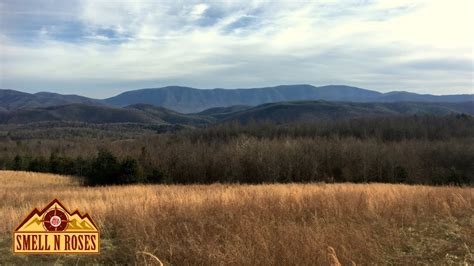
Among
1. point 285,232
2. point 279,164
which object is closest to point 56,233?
point 285,232

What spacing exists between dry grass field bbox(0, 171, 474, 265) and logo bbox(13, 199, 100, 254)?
16cm

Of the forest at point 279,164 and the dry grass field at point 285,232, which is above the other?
the dry grass field at point 285,232

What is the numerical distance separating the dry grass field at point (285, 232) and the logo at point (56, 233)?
0.16 m

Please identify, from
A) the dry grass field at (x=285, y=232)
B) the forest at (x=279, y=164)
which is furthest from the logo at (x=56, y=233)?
the forest at (x=279, y=164)

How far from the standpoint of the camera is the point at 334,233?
6.34m

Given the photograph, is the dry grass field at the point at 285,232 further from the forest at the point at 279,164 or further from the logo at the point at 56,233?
the forest at the point at 279,164

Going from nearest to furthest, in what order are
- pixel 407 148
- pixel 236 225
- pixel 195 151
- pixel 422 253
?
1. pixel 422 253
2. pixel 236 225
3. pixel 195 151
4. pixel 407 148

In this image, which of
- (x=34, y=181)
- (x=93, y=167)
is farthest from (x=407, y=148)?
(x=34, y=181)

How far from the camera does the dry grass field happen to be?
551 centimetres

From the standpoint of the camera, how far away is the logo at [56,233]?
5.71 meters

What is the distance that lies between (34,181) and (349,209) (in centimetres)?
4937

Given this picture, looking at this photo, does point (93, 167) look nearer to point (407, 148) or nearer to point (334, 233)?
point (334, 233)

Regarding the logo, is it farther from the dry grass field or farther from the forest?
the forest

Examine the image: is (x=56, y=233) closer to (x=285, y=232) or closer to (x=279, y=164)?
(x=285, y=232)
